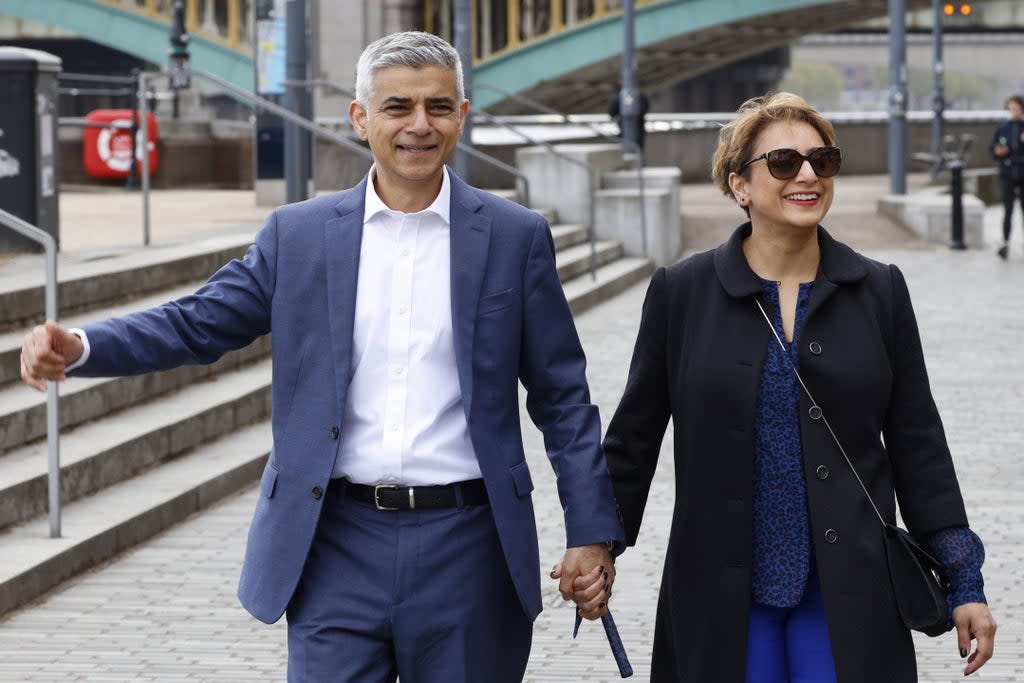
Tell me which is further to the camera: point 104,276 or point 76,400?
point 104,276

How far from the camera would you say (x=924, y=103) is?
74.3 m

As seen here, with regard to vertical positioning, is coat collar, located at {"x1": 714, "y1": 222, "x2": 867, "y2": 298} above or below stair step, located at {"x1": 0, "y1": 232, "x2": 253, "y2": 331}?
above

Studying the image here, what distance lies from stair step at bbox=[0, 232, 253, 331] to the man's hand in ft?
18.2

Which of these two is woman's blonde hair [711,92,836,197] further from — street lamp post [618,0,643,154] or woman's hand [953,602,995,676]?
street lamp post [618,0,643,154]

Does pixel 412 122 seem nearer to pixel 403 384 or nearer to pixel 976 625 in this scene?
pixel 403 384

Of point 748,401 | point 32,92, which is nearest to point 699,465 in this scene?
point 748,401

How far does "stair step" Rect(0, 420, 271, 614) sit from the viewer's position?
21.5 feet

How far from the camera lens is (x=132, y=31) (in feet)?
134

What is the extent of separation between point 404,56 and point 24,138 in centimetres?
791

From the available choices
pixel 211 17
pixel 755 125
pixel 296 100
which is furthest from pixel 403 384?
pixel 211 17

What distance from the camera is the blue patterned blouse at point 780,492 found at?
3385mm

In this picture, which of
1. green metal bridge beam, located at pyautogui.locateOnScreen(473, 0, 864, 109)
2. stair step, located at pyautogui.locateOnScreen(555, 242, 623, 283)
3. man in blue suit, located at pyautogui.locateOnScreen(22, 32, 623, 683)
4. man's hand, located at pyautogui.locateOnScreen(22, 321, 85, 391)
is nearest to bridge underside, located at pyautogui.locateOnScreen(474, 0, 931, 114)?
green metal bridge beam, located at pyautogui.locateOnScreen(473, 0, 864, 109)

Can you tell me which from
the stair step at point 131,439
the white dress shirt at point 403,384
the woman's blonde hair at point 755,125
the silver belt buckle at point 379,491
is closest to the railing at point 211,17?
the stair step at point 131,439

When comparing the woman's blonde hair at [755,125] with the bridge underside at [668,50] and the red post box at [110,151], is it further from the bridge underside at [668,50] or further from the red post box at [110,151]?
the bridge underside at [668,50]
